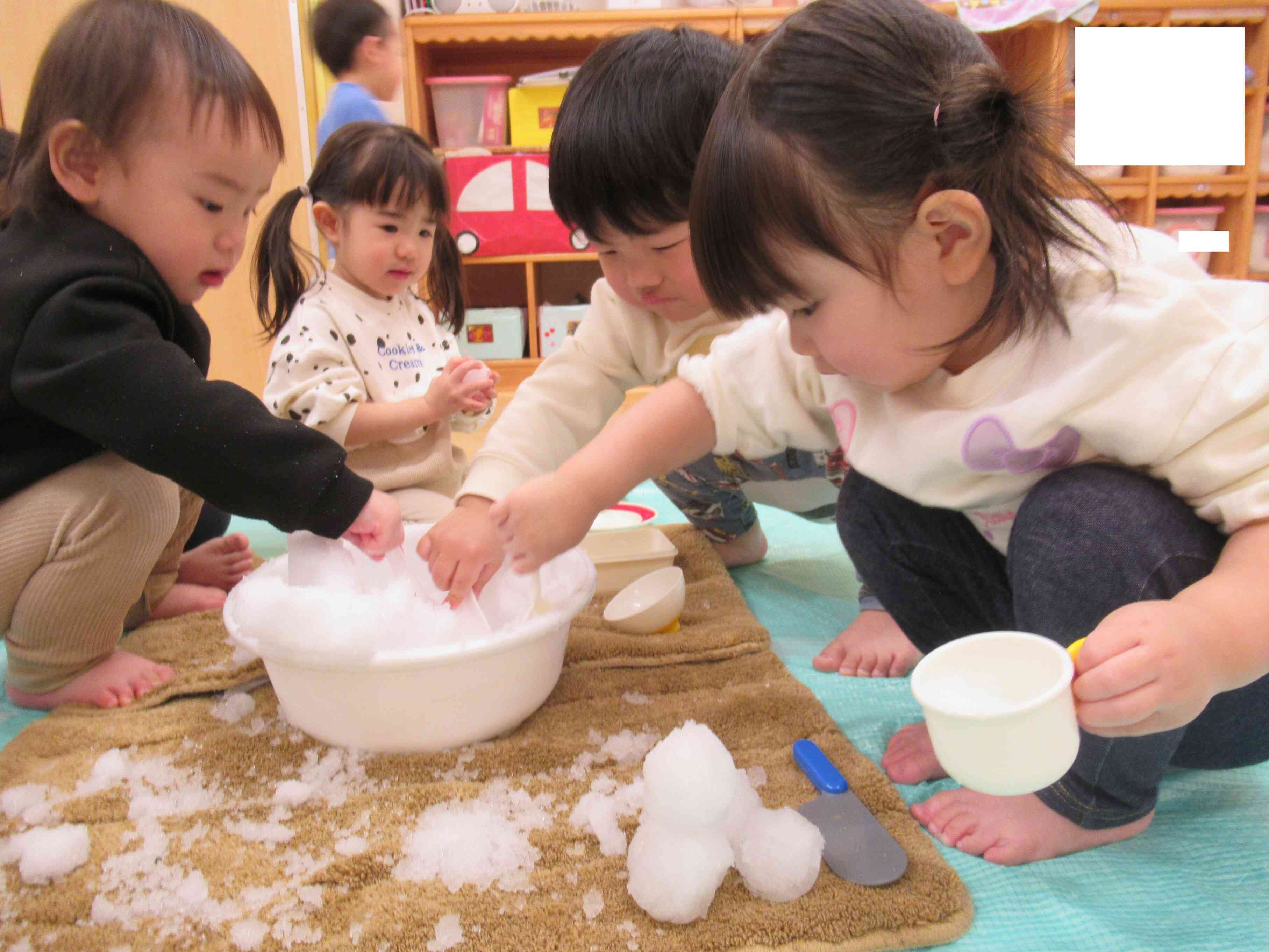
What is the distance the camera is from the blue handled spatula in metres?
Answer: 0.60

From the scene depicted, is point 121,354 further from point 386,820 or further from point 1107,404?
point 1107,404

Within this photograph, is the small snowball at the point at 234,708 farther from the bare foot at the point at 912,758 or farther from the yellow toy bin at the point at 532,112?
the yellow toy bin at the point at 532,112

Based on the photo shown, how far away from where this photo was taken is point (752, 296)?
60 cm

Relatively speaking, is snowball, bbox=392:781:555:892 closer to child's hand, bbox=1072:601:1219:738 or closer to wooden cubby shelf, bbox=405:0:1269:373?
child's hand, bbox=1072:601:1219:738

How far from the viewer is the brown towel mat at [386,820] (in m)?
0.56

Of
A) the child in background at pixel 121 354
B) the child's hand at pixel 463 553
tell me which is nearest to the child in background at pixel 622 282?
the child's hand at pixel 463 553

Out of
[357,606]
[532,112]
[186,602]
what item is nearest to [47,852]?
[357,606]

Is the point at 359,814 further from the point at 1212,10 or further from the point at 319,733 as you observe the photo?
the point at 1212,10

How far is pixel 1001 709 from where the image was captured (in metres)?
0.47

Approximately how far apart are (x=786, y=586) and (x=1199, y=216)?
257 centimetres

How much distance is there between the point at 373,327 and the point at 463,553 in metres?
0.73

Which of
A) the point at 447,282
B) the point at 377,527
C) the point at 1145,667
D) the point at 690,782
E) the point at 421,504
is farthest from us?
the point at 447,282

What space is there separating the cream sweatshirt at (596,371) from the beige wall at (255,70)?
1.02 metres

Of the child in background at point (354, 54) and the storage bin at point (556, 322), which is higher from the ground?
the child in background at point (354, 54)
